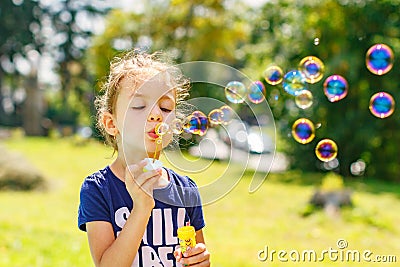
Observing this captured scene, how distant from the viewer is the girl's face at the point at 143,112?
4.87 ft

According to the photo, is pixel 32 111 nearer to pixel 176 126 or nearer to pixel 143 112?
pixel 176 126

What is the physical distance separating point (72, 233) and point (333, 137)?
6487mm

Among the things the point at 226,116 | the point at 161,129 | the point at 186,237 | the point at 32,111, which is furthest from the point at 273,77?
the point at 32,111

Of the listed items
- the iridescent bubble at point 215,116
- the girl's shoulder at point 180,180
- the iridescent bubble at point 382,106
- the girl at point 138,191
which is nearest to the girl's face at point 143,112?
the girl at point 138,191

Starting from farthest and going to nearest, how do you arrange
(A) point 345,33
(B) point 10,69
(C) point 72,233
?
1. (B) point 10,69
2. (A) point 345,33
3. (C) point 72,233

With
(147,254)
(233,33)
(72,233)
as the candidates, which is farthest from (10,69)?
(147,254)

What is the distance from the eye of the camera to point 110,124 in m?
1.59

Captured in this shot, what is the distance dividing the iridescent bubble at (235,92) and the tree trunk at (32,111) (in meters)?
19.2

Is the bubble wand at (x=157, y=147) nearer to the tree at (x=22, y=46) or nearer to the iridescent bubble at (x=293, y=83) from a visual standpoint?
the iridescent bubble at (x=293, y=83)

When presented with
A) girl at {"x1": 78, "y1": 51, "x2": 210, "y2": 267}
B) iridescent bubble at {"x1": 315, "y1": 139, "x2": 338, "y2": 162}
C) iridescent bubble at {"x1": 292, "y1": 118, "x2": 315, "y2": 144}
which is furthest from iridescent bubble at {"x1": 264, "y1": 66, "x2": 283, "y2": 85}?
girl at {"x1": 78, "y1": 51, "x2": 210, "y2": 267}

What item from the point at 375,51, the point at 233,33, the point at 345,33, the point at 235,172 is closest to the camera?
the point at 235,172

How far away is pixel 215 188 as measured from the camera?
5.38 feet

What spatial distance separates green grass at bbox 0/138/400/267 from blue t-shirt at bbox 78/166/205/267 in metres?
0.30

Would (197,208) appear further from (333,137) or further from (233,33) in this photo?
(233,33)
